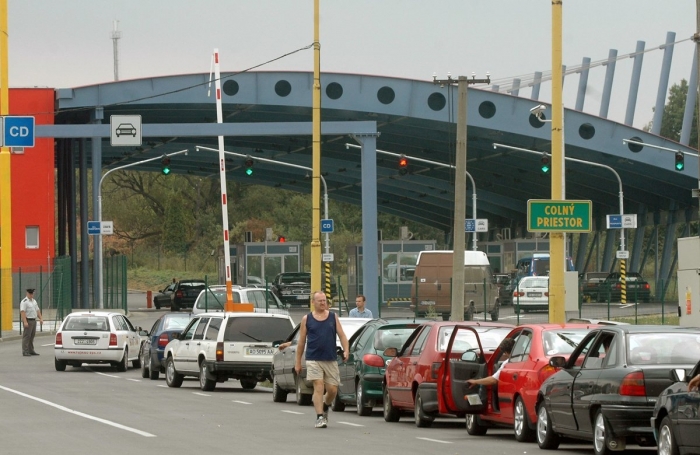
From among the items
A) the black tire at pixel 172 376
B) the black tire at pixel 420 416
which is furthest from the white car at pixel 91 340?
the black tire at pixel 420 416

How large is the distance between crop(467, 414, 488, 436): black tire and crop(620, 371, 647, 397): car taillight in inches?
162

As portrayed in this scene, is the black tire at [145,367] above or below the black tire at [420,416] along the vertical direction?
below

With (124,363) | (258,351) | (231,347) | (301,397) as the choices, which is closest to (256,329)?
(258,351)

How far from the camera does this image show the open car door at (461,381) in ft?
53.5

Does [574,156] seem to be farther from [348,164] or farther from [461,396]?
[461,396]

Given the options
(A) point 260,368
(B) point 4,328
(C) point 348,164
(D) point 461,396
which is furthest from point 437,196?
(D) point 461,396

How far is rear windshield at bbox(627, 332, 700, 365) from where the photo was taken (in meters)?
12.9

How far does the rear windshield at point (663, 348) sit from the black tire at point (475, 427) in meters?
3.76

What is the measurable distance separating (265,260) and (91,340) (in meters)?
36.9

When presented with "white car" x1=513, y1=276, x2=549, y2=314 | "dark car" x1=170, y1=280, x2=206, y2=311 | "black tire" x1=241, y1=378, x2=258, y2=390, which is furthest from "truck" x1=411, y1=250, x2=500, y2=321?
"dark car" x1=170, y1=280, x2=206, y2=311

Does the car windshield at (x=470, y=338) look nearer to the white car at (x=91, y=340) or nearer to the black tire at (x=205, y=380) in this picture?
the black tire at (x=205, y=380)

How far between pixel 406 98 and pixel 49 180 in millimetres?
16231

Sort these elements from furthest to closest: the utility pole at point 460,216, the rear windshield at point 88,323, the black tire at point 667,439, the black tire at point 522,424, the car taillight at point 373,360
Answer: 1. the rear windshield at point 88,323
2. the utility pole at point 460,216
3. the car taillight at point 373,360
4. the black tire at point 522,424
5. the black tire at point 667,439

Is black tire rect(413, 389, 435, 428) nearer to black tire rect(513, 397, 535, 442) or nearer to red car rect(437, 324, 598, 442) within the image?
red car rect(437, 324, 598, 442)
